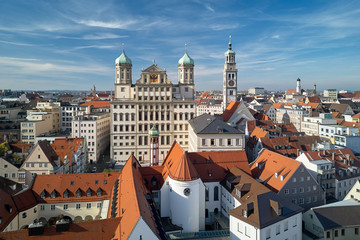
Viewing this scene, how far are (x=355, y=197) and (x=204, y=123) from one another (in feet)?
104

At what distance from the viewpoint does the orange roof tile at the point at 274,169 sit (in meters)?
43.3

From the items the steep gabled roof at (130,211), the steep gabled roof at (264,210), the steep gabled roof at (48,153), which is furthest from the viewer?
the steep gabled roof at (48,153)

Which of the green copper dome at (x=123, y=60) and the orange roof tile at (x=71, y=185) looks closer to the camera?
the orange roof tile at (x=71, y=185)

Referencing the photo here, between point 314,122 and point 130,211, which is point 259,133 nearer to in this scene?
point 314,122

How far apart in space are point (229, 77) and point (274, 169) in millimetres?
68154

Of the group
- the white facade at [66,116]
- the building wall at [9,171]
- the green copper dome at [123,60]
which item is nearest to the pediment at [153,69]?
the green copper dome at [123,60]

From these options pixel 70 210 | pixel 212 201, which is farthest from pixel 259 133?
pixel 70 210

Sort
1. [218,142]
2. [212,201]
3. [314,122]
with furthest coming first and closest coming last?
1. [314,122]
2. [218,142]
3. [212,201]

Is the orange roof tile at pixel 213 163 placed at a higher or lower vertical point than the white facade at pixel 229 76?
lower

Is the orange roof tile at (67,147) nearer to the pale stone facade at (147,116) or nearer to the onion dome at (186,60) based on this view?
the pale stone facade at (147,116)

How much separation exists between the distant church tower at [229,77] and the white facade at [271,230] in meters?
79.0

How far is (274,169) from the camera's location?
46094 mm

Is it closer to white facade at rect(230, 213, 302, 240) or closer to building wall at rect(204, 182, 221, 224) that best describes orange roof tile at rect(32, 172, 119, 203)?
building wall at rect(204, 182, 221, 224)

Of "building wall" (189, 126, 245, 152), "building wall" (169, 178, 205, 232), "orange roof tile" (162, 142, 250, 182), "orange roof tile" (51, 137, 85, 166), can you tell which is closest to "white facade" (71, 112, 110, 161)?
"orange roof tile" (51, 137, 85, 166)
